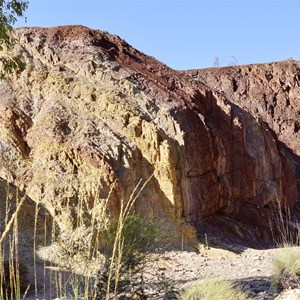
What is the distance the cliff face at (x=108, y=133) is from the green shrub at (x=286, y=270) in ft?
14.0

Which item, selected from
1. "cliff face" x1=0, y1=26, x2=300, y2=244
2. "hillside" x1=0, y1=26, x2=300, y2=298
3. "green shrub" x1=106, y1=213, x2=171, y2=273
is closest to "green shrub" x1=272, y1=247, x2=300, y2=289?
"green shrub" x1=106, y1=213, x2=171, y2=273

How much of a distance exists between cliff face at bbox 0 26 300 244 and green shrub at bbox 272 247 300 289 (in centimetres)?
428

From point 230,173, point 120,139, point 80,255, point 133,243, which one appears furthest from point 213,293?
point 230,173

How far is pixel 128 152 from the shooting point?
15094mm

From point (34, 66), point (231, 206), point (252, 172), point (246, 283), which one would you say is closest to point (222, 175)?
point (231, 206)

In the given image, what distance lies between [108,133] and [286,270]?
7.70 metres

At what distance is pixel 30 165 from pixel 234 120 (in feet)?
40.8

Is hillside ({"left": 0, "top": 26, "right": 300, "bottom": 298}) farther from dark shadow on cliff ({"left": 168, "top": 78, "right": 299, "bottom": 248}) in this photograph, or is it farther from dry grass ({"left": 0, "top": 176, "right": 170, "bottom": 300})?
dry grass ({"left": 0, "top": 176, "right": 170, "bottom": 300})

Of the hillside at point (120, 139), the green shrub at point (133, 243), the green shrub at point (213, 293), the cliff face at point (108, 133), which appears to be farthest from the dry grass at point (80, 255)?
the hillside at point (120, 139)

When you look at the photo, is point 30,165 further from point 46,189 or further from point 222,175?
point 222,175

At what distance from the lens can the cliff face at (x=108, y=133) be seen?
13969 mm

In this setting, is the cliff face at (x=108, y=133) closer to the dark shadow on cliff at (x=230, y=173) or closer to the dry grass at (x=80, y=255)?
the dark shadow on cliff at (x=230, y=173)

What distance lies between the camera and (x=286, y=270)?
898 cm

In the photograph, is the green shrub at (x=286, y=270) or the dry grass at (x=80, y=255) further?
the green shrub at (x=286, y=270)
